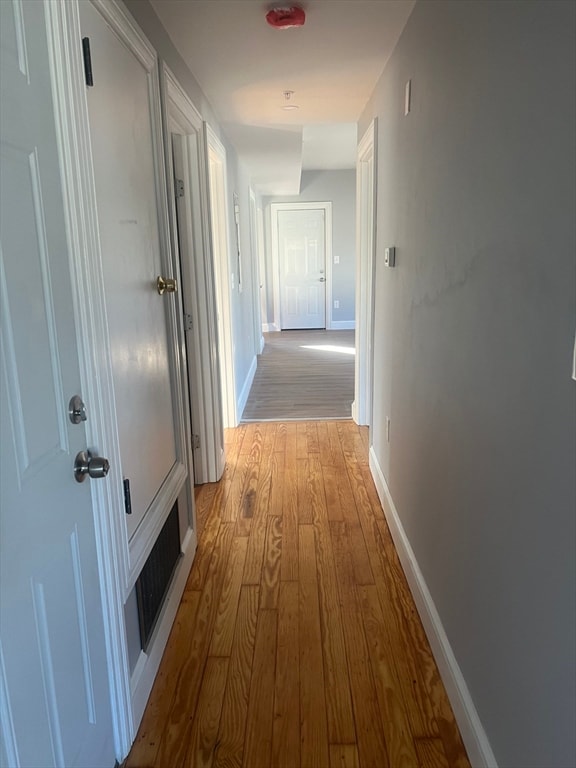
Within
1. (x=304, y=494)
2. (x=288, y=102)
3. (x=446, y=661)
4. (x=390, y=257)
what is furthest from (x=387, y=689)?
(x=288, y=102)

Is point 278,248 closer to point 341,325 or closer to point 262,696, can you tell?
point 341,325

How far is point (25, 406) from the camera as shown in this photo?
948mm

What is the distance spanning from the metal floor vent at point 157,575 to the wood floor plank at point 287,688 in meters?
0.44

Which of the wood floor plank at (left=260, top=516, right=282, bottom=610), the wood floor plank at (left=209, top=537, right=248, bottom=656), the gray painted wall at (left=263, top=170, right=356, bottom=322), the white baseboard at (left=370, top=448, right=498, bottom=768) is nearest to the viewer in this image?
the white baseboard at (left=370, top=448, right=498, bottom=768)

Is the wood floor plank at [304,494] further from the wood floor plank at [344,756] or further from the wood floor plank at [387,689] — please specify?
the wood floor plank at [344,756]

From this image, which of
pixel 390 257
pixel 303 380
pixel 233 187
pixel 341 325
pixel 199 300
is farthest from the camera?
pixel 341 325

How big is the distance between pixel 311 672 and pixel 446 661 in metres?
0.43

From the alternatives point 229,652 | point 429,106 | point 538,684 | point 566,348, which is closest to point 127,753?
point 229,652

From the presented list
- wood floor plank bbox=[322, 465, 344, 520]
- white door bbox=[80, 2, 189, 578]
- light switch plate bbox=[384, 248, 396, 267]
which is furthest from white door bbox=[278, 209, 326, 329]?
white door bbox=[80, 2, 189, 578]

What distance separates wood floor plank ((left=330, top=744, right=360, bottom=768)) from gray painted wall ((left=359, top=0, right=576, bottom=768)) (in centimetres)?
36

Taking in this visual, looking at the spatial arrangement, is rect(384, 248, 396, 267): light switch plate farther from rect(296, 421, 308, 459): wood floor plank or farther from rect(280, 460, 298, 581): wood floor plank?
rect(296, 421, 308, 459): wood floor plank

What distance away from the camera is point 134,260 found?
165cm

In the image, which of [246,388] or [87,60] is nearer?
[87,60]

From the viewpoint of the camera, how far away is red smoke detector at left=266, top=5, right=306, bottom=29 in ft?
6.38
